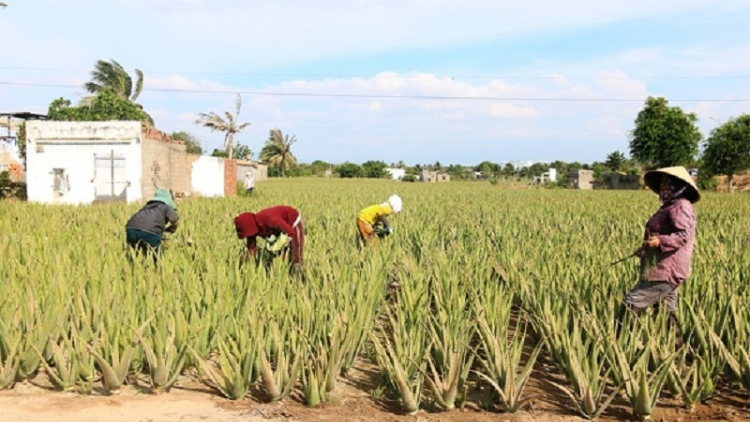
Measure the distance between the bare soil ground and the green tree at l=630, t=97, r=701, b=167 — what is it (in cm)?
3841

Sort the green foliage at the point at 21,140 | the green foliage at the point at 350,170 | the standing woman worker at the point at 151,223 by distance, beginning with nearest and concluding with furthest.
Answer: the standing woman worker at the point at 151,223 → the green foliage at the point at 21,140 → the green foliage at the point at 350,170

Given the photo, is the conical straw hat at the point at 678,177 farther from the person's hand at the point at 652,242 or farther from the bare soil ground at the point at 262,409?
the bare soil ground at the point at 262,409

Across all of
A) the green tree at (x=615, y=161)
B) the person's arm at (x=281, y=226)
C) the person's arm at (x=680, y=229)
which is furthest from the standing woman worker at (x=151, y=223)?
the green tree at (x=615, y=161)

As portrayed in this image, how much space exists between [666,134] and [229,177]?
28769mm

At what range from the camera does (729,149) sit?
34.7m

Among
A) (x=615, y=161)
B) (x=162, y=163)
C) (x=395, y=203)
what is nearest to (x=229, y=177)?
(x=162, y=163)

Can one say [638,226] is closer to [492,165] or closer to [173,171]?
[173,171]

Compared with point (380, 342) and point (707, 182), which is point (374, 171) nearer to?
point (707, 182)

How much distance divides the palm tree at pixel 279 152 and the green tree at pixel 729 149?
42419mm

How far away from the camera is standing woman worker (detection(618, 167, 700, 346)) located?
377cm

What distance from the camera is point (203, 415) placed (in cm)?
315

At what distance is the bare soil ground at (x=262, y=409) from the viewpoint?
10.3 feet

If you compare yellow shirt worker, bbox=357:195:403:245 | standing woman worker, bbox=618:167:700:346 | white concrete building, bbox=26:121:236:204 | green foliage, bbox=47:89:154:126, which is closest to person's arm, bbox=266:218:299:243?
yellow shirt worker, bbox=357:195:403:245

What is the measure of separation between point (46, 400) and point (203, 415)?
93cm
